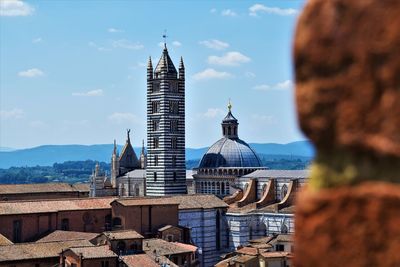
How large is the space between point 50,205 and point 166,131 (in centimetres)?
1411

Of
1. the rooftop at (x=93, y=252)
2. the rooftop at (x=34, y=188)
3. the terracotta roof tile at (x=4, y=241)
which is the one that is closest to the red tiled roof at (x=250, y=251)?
the rooftop at (x=93, y=252)

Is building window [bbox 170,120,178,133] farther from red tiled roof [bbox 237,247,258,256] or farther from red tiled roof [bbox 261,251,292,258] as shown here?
red tiled roof [bbox 261,251,292,258]

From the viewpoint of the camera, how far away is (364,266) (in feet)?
3.80

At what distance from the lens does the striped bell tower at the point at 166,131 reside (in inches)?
1874

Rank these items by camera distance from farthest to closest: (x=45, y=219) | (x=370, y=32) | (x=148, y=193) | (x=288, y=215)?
(x=148, y=193) → (x=288, y=215) → (x=45, y=219) → (x=370, y=32)

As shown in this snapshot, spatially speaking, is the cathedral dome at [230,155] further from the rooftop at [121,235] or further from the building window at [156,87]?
the rooftop at [121,235]

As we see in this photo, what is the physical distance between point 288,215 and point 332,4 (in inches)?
1536

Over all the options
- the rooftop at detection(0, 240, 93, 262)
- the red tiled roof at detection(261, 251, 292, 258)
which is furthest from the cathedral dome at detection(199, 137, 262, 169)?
the rooftop at detection(0, 240, 93, 262)

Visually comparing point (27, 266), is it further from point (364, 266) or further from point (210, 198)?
point (364, 266)

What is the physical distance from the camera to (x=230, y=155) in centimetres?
4912

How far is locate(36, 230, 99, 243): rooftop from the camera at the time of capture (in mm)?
32219

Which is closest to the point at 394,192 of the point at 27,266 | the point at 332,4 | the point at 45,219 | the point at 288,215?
the point at 332,4

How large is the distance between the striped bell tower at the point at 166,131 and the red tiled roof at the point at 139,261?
59.9ft

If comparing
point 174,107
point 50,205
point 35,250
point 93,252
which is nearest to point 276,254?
point 93,252
